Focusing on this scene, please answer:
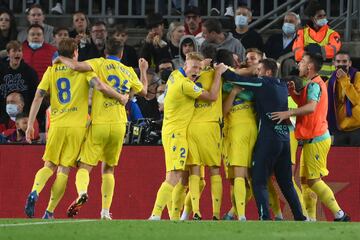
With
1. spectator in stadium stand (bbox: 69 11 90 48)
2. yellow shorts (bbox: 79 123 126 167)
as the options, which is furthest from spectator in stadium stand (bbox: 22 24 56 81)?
yellow shorts (bbox: 79 123 126 167)

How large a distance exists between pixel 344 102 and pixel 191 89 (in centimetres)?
371

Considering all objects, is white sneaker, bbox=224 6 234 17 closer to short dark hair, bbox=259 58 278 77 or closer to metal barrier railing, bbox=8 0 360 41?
metal barrier railing, bbox=8 0 360 41

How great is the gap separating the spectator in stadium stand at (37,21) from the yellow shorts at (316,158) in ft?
19.2

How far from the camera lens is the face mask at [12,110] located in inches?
845

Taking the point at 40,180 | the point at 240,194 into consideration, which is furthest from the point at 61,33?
the point at 240,194

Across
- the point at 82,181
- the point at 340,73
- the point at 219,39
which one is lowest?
the point at 82,181

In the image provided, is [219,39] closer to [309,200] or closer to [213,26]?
[213,26]

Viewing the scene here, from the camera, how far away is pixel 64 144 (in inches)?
725

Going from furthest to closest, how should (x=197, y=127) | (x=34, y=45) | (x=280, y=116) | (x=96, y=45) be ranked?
(x=96, y=45) < (x=34, y=45) < (x=197, y=127) < (x=280, y=116)

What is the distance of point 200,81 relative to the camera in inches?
744

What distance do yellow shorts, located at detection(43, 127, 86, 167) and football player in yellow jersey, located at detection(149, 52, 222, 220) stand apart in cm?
120

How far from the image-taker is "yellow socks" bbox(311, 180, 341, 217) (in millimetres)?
19172

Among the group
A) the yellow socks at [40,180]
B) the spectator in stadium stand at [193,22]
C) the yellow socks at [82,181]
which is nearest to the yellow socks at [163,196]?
the yellow socks at [82,181]

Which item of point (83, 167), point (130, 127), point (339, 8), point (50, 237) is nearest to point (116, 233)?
point (50, 237)
